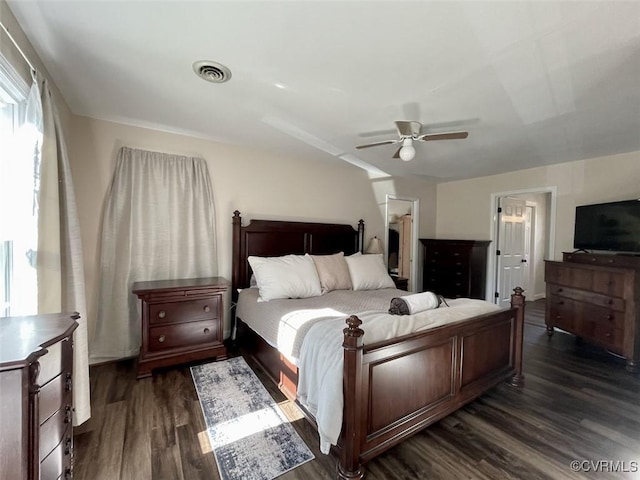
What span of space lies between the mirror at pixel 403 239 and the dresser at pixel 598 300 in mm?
1959

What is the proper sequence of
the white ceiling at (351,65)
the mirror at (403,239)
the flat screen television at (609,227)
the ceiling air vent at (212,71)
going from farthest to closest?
the mirror at (403,239) < the flat screen television at (609,227) < the ceiling air vent at (212,71) < the white ceiling at (351,65)

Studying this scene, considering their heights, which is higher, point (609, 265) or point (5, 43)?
point (5, 43)

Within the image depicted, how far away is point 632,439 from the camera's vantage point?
5.78ft

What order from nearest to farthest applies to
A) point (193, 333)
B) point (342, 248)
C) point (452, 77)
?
1. point (452, 77)
2. point (193, 333)
3. point (342, 248)

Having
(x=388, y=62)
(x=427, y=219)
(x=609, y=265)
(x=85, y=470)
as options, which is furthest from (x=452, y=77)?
(x=427, y=219)

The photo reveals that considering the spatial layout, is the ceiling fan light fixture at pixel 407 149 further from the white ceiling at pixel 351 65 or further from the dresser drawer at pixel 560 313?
the dresser drawer at pixel 560 313

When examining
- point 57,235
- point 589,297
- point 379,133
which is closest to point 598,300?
point 589,297

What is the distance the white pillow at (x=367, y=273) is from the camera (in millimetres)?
3250

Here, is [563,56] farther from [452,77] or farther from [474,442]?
[474,442]

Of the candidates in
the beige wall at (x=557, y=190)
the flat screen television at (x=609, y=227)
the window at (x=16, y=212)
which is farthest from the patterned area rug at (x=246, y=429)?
the beige wall at (x=557, y=190)

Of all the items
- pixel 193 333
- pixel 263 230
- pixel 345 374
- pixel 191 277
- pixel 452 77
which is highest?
pixel 452 77

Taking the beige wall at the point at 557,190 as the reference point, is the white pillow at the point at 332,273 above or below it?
below

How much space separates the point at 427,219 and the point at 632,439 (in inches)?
154

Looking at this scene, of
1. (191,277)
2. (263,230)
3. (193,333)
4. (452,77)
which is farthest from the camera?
(263,230)
